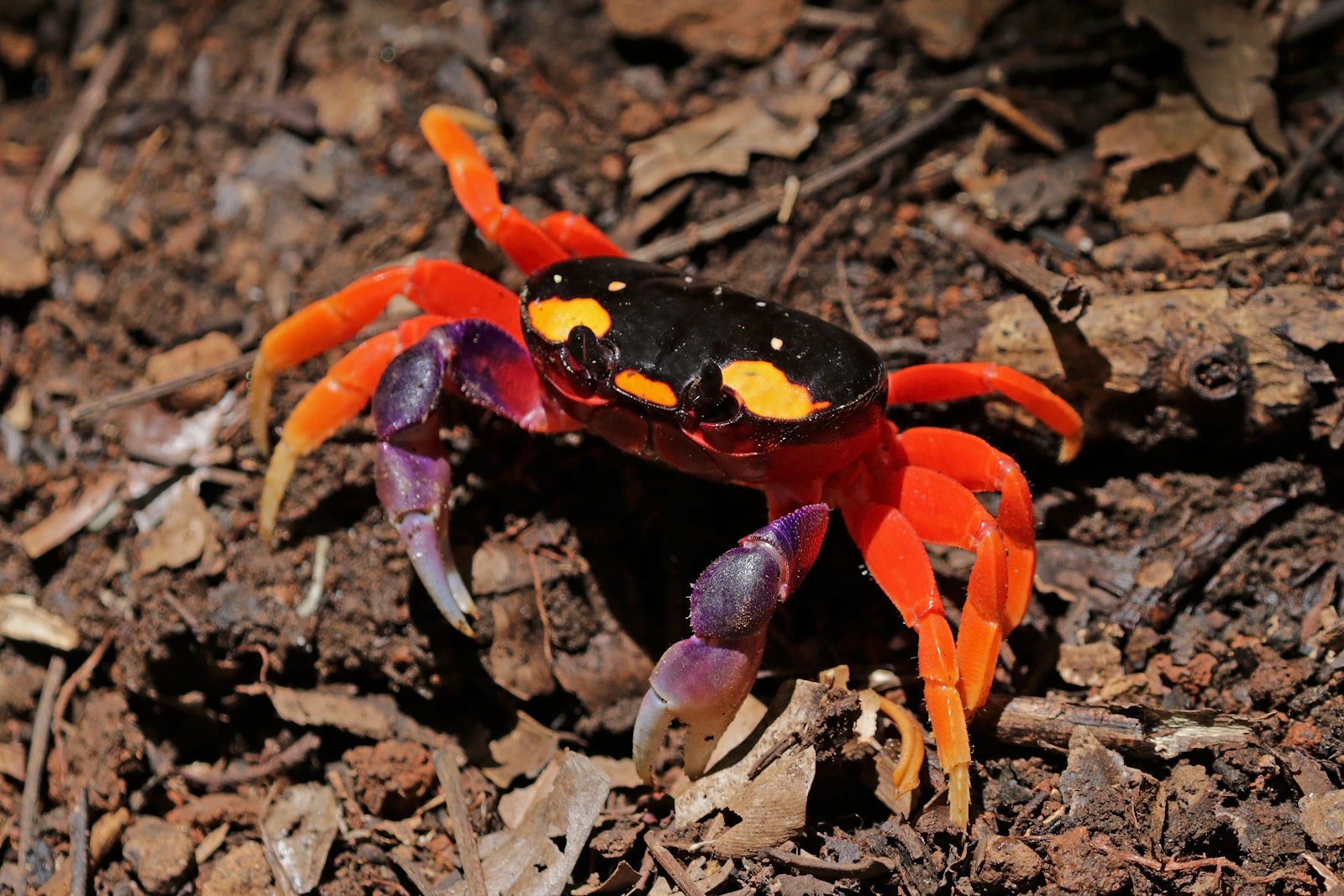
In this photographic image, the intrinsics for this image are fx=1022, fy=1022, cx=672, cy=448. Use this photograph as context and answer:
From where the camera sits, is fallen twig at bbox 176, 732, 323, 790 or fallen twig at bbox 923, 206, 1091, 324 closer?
fallen twig at bbox 923, 206, 1091, 324

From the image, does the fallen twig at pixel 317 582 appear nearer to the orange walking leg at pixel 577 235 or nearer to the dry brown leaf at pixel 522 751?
the dry brown leaf at pixel 522 751

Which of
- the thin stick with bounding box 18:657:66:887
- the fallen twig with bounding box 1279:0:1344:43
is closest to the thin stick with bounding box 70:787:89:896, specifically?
the thin stick with bounding box 18:657:66:887

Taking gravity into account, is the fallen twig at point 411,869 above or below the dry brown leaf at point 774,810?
below

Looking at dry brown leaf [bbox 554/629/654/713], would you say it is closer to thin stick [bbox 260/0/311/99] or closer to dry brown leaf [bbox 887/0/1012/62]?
dry brown leaf [bbox 887/0/1012/62]

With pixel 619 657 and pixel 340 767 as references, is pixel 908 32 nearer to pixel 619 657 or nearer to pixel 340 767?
pixel 619 657

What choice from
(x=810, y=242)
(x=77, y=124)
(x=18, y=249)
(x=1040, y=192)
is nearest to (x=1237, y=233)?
(x=1040, y=192)

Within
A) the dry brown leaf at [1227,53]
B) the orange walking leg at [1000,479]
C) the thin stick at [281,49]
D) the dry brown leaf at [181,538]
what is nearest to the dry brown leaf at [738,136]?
the dry brown leaf at [1227,53]
